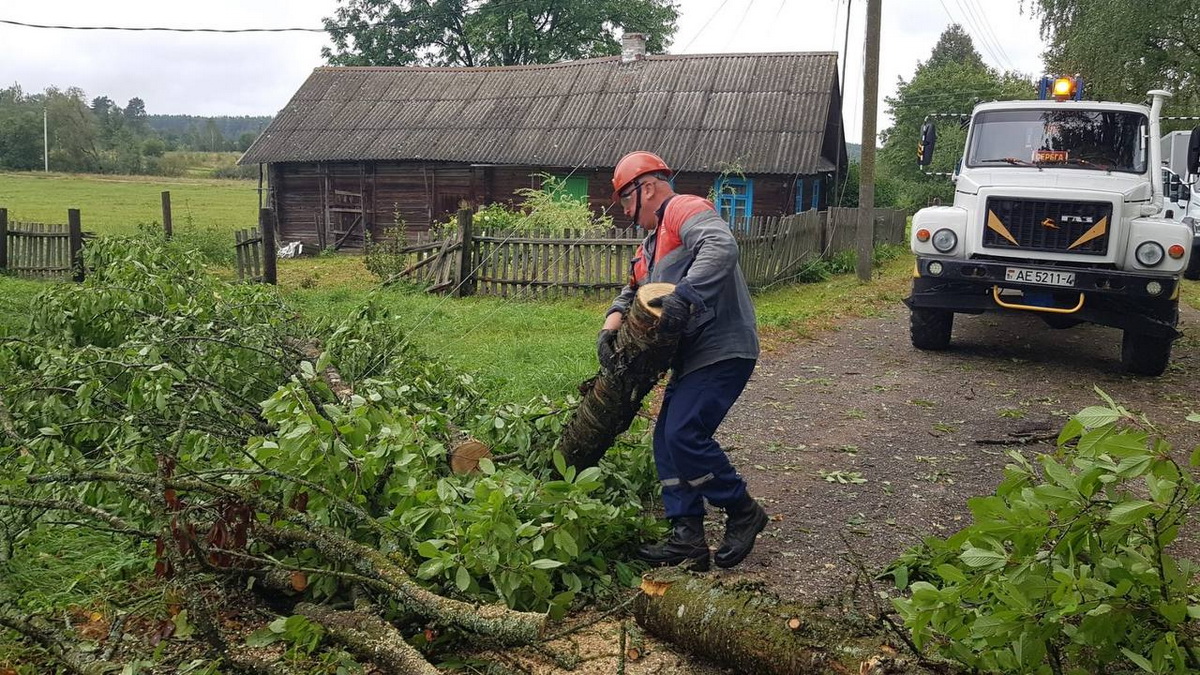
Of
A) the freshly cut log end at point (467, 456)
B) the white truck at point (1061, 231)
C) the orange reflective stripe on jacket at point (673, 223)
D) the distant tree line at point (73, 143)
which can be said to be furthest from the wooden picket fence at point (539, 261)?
the distant tree line at point (73, 143)

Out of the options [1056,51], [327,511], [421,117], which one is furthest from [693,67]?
[327,511]

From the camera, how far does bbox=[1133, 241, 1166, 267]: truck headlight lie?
25.1ft

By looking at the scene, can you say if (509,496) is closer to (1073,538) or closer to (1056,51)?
(1073,538)

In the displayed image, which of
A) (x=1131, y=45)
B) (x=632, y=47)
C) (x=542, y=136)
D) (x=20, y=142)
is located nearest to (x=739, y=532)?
(x=542, y=136)

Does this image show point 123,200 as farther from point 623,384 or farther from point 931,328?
point 623,384

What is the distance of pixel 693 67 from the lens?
959 inches

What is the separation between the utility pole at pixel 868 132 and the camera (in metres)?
15.1

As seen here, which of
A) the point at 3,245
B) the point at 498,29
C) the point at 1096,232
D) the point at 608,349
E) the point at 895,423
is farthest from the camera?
the point at 498,29

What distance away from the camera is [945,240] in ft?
27.8

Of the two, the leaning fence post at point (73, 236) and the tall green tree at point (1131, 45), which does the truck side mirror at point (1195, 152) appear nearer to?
the leaning fence post at point (73, 236)

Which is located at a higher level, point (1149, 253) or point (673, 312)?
point (1149, 253)

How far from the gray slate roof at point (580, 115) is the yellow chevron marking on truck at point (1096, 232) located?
1230 centimetres

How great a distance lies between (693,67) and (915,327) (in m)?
16.7

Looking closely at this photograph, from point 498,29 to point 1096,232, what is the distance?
32159 millimetres
